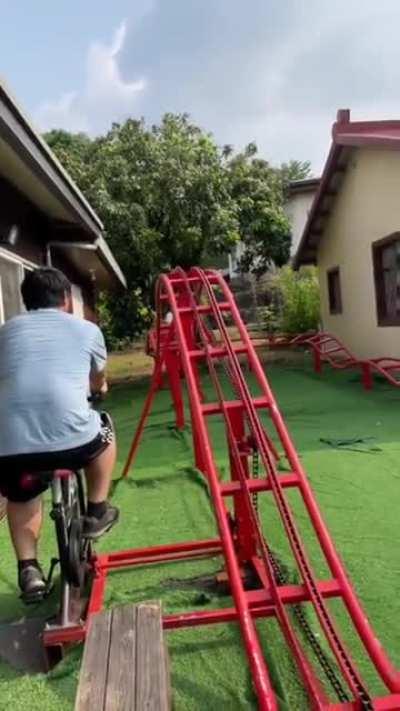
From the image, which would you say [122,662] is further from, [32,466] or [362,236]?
[362,236]

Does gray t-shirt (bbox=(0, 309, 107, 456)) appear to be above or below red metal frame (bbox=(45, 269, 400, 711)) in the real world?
above

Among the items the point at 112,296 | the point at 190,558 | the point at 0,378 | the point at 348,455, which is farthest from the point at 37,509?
the point at 112,296

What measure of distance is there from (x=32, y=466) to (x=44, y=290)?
75 centimetres

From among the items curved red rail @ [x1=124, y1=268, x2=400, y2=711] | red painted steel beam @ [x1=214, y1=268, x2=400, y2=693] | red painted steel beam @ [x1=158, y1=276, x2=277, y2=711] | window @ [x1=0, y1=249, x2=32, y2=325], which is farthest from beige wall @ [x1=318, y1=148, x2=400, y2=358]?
red painted steel beam @ [x1=214, y1=268, x2=400, y2=693]

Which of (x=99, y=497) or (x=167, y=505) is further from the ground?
(x=99, y=497)

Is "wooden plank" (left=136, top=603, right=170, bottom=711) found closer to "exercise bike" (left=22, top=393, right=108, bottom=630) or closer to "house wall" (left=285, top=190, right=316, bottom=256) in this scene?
"exercise bike" (left=22, top=393, right=108, bottom=630)

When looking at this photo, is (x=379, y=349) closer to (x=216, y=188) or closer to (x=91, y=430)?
(x=216, y=188)

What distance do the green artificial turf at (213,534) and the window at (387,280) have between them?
143 inches

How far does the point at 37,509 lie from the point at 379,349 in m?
10.8

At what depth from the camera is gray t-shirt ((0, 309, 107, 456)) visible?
282cm

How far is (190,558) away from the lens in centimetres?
394

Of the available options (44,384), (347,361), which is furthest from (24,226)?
(347,361)

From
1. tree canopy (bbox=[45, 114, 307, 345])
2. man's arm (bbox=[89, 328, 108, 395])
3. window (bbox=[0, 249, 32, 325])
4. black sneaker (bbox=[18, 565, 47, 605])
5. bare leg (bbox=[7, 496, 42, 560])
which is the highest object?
tree canopy (bbox=[45, 114, 307, 345])

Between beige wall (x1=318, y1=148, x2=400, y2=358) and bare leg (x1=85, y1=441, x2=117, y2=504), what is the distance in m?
9.15
